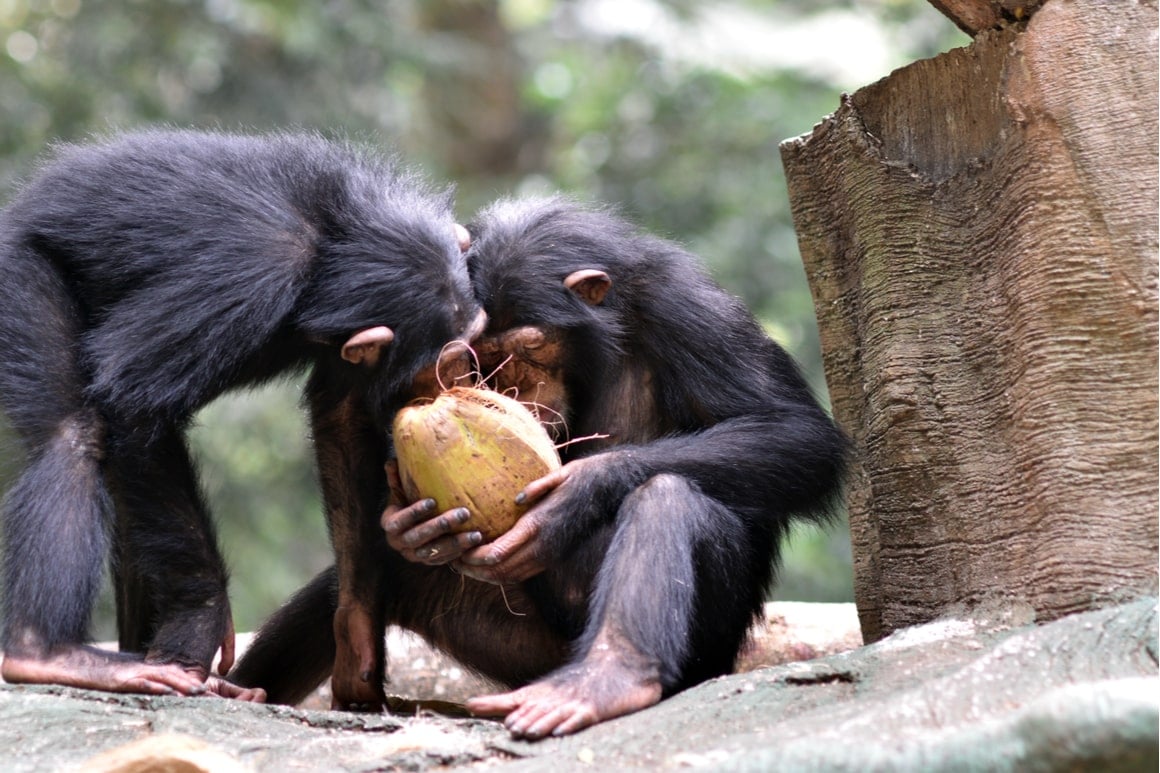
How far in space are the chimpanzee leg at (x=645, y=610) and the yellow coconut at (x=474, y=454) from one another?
0.36m

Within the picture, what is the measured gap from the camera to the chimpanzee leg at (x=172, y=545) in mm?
4504

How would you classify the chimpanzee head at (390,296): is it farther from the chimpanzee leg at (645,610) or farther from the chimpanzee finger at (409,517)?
the chimpanzee leg at (645,610)

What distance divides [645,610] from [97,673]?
1.78 meters

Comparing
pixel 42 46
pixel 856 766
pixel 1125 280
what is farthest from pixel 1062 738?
pixel 42 46

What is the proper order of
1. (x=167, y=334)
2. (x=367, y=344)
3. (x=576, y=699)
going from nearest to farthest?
(x=576, y=699), (x=167, y=334), (x=367, y=344)

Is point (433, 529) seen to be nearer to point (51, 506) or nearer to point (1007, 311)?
point (51, 506)

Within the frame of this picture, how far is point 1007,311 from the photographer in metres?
4.04

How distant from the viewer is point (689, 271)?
485cm

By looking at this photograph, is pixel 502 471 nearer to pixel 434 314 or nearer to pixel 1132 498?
pixel 434 314

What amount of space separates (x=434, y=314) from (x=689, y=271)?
1028 mm

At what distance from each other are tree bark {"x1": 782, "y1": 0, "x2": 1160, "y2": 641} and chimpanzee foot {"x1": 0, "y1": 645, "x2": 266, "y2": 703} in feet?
8.21

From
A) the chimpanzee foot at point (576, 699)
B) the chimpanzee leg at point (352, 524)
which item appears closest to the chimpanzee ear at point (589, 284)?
the chimpanzee leg at point (352, 524)

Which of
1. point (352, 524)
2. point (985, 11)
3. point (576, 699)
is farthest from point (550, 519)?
point (985, 11)

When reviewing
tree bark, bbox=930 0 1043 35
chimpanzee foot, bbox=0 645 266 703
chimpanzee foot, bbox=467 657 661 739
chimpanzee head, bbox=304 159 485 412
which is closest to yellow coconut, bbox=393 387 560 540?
chimpanzee head, bbox=304 159 485 412
